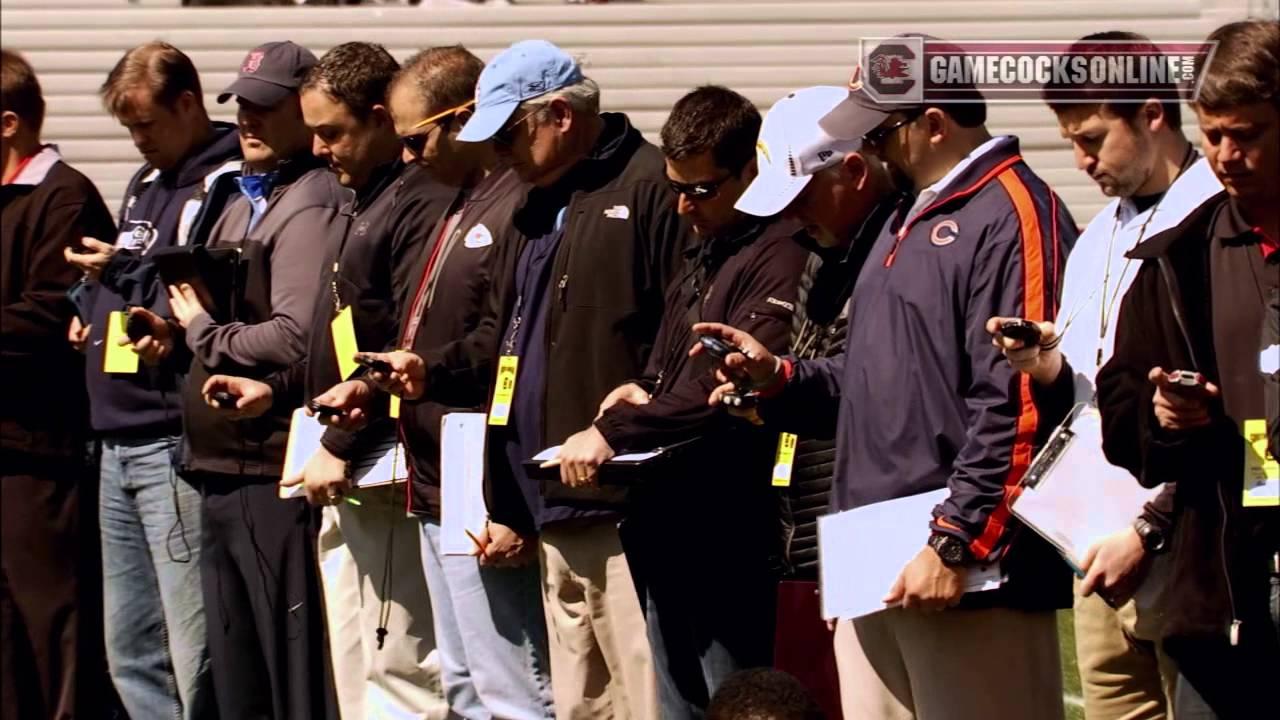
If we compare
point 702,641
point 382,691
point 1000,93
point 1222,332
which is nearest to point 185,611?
point 382,691

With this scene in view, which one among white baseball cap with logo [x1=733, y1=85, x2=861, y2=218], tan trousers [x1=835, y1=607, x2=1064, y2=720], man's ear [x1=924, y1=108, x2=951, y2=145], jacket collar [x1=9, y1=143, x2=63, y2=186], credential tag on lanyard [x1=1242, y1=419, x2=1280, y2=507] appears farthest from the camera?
jacket collar [x1=9, y1=143, x2=63, y2=186]

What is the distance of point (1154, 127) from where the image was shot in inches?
174

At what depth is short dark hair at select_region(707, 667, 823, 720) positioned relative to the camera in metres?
4.10

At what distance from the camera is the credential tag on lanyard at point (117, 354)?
21.7 feet

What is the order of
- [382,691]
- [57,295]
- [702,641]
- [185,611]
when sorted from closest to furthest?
[702,641]
[382,691]
[185,611]
[57,295]

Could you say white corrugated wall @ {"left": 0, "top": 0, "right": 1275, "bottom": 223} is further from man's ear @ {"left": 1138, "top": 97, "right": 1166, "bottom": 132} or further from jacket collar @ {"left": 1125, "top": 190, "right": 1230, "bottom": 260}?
jacket collar @ {"left": 1125, "top": 190, "right": 1230, "bottom": 260}

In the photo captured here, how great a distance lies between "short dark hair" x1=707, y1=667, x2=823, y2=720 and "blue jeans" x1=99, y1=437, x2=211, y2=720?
2.89 meters

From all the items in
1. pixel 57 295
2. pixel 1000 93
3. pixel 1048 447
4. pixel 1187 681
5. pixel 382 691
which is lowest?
pixel 382 691

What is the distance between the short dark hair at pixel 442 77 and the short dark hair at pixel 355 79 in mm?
178

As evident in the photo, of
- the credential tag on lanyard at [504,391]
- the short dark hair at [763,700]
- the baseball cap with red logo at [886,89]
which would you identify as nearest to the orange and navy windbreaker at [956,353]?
the baseball cap with red logo at [886,89]

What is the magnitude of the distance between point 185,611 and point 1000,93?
10.0 ft

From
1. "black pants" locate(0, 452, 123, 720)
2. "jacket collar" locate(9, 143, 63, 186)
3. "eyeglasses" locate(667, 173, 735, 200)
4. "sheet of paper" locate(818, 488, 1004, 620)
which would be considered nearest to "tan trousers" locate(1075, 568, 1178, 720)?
"sheet of paper" locate(818, 488, 1004, 620)

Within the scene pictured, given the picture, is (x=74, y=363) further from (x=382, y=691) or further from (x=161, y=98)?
(x=382, y=691)

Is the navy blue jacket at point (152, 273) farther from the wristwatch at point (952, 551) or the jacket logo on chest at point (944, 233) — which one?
the wristwatch at point (952, 551)
